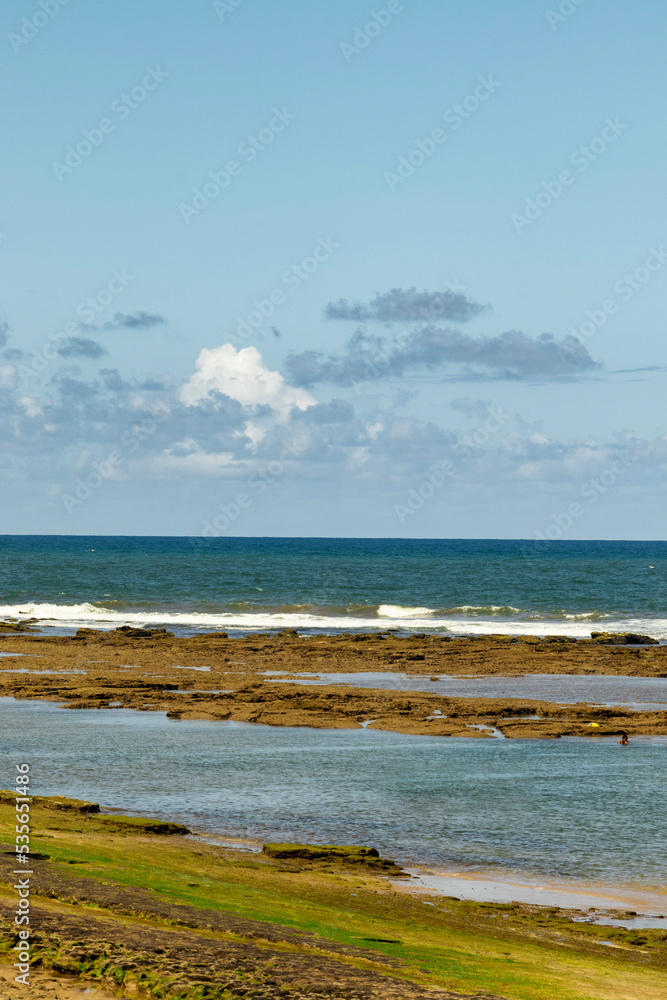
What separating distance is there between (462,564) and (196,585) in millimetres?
59903

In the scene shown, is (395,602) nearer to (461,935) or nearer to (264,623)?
(264,623)

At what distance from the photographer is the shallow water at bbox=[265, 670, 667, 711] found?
3575 centimetres

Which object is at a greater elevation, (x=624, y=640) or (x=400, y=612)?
(x=400, y=612)

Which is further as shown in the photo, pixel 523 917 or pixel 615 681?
pixel 615 681

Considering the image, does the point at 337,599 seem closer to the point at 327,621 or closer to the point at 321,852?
the point at 327,621

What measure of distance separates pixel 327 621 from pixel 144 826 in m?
54.4

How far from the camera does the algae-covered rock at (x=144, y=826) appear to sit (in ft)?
56.4

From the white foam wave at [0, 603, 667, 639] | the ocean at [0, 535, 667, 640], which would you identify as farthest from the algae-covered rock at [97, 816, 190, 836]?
the white foam wave at [0, 603, 667, 639]

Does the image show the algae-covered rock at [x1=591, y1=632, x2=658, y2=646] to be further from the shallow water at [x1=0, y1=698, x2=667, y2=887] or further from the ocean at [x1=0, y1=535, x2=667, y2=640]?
the shallow water at [x1=0, y1=698, x2=667, y2=887]

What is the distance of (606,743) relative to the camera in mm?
27453

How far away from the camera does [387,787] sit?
70.1 ft

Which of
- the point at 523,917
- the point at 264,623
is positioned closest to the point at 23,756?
the point at 523,917

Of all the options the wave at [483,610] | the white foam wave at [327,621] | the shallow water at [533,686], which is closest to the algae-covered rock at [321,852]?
the shallow water at [533,686]

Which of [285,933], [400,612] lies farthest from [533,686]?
[400,612]
